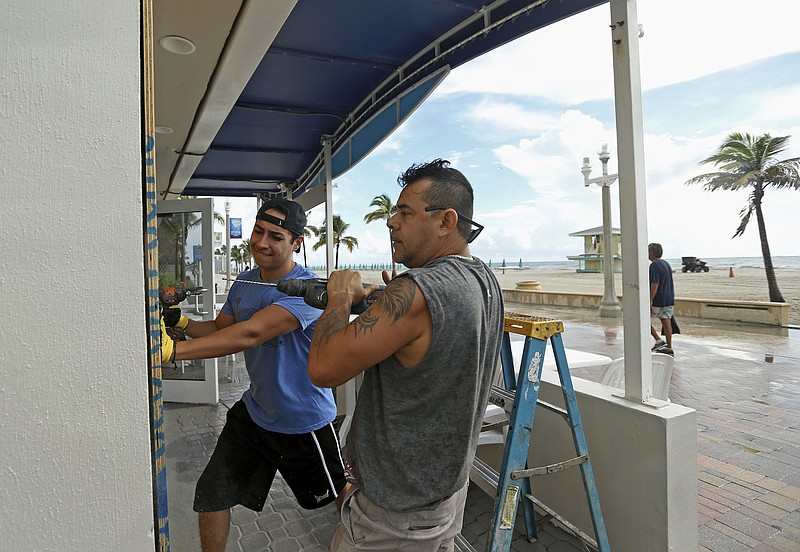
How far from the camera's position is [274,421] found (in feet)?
7.79

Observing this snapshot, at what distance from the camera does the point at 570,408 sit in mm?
2250

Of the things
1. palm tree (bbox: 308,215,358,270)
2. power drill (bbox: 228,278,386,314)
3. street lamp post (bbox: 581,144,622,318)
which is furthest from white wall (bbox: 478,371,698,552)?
palm tree (bbox: 308,215,358,270)

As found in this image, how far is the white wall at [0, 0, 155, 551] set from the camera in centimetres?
84

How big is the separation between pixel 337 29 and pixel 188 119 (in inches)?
74.3

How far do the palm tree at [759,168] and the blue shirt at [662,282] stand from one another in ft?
40.5

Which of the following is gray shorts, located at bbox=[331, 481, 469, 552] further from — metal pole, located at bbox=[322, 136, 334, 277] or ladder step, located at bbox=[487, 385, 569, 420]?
metal pole, located at bbox=[322, 136, 334, 277]

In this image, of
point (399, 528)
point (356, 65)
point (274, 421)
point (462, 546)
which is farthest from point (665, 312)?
point (399, 528)

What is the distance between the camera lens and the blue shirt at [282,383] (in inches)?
93.1

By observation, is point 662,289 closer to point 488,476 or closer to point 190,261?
point 488,476

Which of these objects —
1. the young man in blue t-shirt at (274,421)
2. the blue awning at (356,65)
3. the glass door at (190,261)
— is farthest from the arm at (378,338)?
the glass door at (190,261)

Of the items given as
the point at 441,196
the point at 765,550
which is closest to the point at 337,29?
the point at 441,196

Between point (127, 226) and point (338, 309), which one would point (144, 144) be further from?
point (338, 309)

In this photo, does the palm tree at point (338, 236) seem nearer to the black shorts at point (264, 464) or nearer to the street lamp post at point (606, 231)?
the street lamp post at point (606, 231)

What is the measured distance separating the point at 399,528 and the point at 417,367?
552 mm
